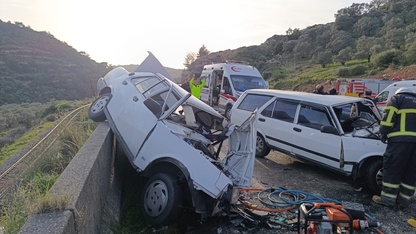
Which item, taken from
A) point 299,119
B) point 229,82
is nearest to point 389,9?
point 229,82

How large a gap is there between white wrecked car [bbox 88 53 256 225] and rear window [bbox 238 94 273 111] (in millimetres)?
2636

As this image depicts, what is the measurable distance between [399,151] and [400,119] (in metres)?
0.54

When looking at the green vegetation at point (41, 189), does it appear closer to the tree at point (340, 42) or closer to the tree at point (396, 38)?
the tree at point (396, 38)

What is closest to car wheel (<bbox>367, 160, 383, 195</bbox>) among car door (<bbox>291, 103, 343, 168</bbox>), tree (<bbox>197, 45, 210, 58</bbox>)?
car door (<bbox>291, 103, 343, 168</bbox>)

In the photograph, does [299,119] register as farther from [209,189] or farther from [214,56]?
[214,56]

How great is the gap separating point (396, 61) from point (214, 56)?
38.2 meters

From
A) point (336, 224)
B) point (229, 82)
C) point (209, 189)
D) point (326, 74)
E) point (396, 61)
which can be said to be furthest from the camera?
point (326, 74)

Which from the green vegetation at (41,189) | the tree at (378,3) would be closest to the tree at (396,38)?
the tree at (378,3)

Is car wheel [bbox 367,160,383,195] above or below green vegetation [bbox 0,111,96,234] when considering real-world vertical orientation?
below

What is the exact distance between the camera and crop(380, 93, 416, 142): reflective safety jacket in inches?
204

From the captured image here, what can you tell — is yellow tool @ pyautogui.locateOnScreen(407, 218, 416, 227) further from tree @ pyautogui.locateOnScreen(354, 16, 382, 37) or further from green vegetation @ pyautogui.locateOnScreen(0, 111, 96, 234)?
tree @ pyautogui.locateOnScreen(354, 16, 382, 37)

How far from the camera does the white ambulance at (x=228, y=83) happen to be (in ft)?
43.2

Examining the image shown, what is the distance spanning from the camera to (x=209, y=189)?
14.5ft

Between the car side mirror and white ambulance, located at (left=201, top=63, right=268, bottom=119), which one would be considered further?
white ambulance, located at (left=201, top=63, right=268, bottom=119)
